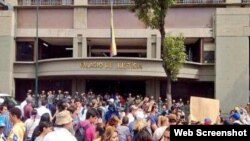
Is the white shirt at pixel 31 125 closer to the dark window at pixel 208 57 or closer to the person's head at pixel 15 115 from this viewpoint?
the person's head at pixel 15 115

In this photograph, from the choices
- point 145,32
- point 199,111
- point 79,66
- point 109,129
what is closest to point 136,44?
point 145,32

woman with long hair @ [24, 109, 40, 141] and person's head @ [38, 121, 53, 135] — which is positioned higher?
person's head @ [38, 121, 53, 135]

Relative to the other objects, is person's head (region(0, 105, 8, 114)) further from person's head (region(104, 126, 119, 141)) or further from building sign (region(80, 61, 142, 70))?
building sign (region(80, 61, 142, 70))

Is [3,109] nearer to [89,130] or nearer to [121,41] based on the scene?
[89,130]

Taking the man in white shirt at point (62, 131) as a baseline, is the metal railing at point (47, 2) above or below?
above

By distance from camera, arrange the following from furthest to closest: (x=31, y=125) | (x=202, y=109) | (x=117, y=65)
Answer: (x=117, y=65) < (x=202, y=109) < (x=31, y=125)

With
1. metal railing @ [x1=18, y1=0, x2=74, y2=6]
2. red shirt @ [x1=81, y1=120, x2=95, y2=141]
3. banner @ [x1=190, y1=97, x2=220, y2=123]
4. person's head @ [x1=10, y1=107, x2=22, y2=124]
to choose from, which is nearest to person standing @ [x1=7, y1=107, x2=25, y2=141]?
person's head @ [x1=10, y1=107, x2=22, y2=124]

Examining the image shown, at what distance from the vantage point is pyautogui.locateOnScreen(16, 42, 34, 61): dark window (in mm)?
48406

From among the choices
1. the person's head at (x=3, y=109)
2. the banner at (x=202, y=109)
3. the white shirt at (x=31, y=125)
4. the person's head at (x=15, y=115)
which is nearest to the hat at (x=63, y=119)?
the person's head at (x=15, y=115)

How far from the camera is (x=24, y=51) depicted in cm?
4866

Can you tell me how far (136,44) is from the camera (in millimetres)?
50312

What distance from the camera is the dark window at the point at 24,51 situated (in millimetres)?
48406

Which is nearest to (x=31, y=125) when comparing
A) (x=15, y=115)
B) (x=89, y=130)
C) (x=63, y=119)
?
(x=89, y=130)

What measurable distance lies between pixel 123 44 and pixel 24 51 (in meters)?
9.39
